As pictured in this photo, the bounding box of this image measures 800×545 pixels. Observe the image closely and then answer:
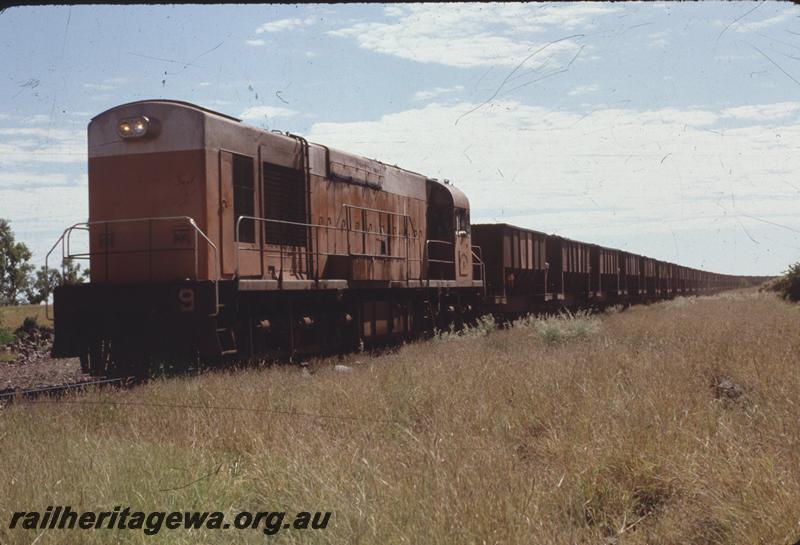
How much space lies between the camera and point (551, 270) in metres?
26.4

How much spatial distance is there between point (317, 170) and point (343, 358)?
3.23 m

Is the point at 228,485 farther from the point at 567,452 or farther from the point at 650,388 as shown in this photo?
the point at 650,388

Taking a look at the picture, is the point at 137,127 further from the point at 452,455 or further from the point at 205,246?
the point at 452,455

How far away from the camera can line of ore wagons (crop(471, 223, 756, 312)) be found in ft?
69.0

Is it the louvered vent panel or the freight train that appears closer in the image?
the freight train

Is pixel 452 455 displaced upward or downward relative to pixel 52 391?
upward

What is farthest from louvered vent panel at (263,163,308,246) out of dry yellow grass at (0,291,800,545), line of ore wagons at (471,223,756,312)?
line of ore wagons at (471,223,756,312)

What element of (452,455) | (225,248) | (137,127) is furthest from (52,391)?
(452,455)

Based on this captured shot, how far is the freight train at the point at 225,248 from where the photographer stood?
9.91 m

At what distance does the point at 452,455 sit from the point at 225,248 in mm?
6588

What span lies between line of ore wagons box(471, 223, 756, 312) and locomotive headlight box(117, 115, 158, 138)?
11148mm

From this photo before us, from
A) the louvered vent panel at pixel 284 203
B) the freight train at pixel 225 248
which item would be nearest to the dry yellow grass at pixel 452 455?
the freight train at pixel 225 248

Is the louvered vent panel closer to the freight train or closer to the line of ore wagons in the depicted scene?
the freight train

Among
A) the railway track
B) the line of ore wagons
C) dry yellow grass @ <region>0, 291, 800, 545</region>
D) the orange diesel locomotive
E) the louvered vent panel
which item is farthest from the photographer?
the line of ore wagons
